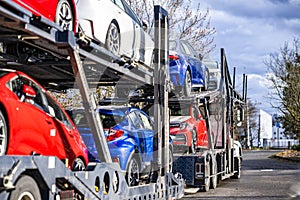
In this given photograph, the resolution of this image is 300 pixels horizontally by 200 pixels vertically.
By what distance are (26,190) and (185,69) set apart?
25.6ft

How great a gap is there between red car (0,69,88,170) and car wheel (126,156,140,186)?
166 centimetres

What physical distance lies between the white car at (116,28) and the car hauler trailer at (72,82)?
0.34 metres

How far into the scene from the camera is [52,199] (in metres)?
5.06

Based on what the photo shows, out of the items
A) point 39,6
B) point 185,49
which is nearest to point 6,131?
point 39,6

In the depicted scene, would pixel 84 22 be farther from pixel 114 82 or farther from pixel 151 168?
pixel 151 168

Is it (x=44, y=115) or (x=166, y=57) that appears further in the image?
(x=166, y=57)

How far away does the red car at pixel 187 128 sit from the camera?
39.7 feet

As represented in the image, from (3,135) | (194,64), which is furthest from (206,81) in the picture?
(3,135)

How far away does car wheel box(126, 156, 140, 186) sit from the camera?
8.09 m

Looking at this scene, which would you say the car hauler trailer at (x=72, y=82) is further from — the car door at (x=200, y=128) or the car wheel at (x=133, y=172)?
the car door at (x=200, y=128)

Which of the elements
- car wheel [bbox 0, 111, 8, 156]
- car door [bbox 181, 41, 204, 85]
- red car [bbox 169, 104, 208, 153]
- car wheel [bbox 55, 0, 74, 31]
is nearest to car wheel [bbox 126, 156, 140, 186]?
car wheel [bbox 55, 0, 74, 31]

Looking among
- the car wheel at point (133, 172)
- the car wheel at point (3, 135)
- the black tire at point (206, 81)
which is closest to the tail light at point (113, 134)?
the car wheel at point (133, 172)

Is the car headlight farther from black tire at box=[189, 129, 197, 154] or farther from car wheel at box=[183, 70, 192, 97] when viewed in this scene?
car wheel at box=[183, 70, 192, 97]

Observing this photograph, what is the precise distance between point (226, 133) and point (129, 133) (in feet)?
22.8
